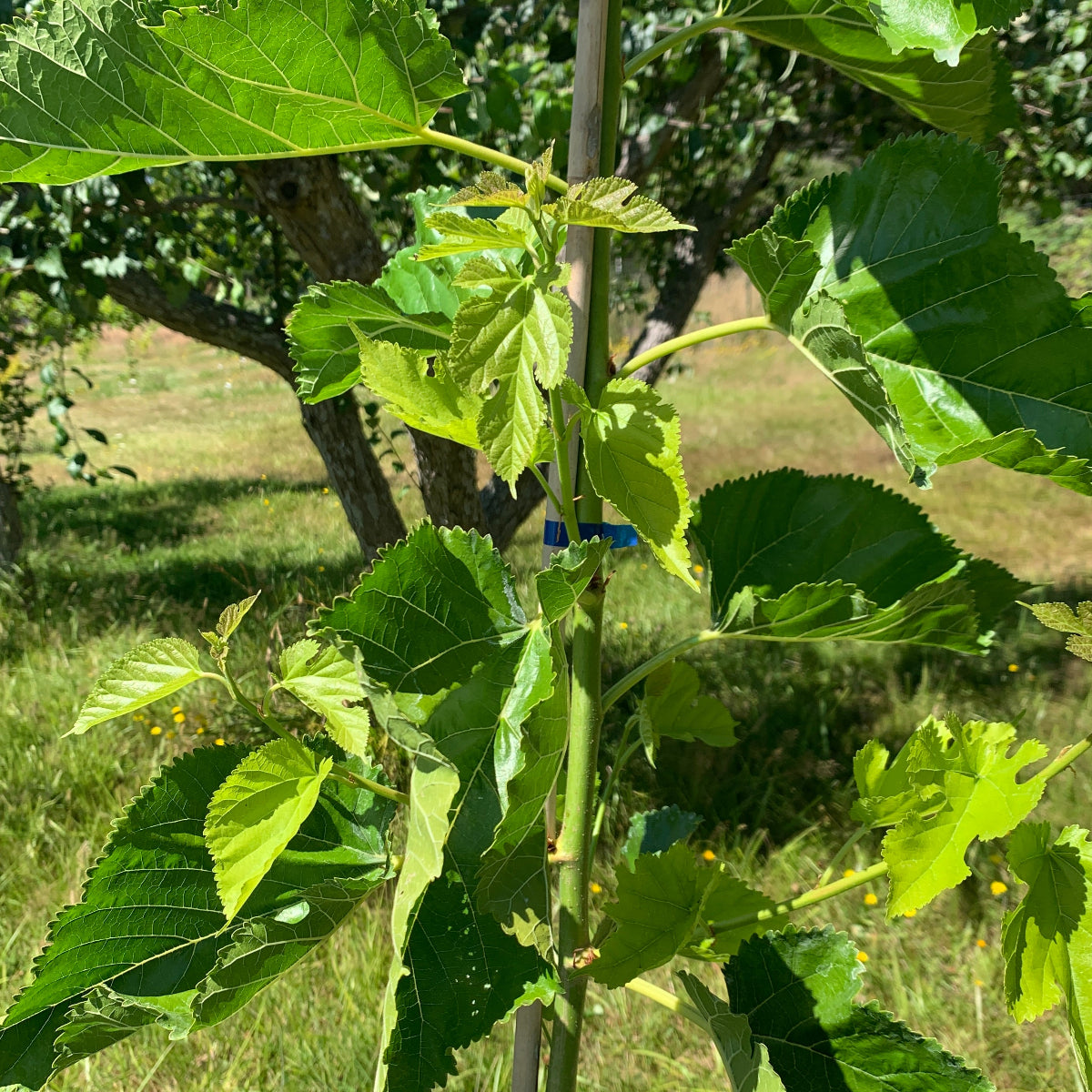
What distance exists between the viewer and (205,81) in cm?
52

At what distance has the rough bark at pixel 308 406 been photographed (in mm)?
2621

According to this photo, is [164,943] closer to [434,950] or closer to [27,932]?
[434,950]

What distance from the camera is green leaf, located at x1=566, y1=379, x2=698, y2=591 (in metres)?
0.49

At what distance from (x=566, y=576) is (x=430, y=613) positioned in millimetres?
117

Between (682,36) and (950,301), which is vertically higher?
(682,36)

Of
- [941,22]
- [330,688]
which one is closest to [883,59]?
[941,22]

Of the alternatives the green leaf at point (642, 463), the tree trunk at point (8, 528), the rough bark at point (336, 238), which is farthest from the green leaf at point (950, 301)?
the tree trunk at point (8, 528)

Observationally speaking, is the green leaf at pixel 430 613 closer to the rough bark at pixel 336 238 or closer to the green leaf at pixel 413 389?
the green leaf at pixel 413 389

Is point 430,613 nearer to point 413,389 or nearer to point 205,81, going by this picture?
point 413,389

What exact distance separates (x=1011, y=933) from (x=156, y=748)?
8.39 feet

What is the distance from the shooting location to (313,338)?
66 centimetres

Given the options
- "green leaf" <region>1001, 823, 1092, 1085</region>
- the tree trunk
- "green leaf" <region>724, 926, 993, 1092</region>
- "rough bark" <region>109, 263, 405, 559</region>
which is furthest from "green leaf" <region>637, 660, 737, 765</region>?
the tree trunk

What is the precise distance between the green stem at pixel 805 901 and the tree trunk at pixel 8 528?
4.23 meters

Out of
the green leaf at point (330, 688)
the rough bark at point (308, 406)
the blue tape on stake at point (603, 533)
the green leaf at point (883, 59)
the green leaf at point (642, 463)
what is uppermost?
the green leaf at point (883, 59)
